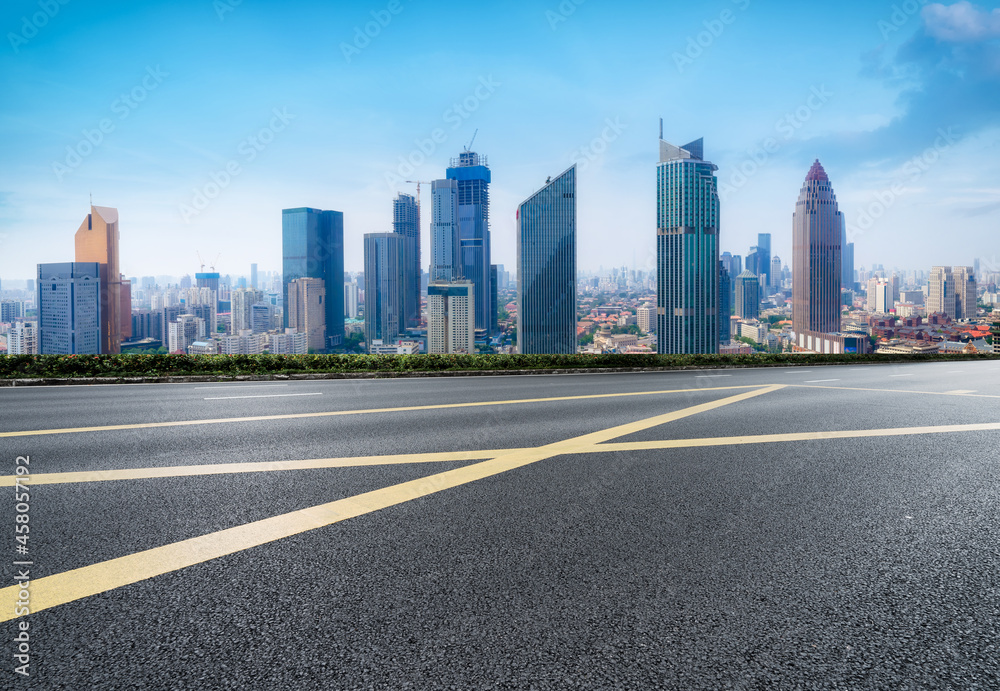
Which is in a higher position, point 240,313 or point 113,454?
point 240,313

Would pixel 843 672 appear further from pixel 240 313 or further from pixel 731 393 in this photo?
pixel 240 313

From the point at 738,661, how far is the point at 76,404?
1064 cm

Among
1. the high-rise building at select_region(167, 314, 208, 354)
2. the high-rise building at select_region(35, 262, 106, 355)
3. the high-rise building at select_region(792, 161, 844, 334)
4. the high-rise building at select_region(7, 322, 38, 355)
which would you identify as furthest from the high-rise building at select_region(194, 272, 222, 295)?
the high-rise building at select_region(792, 161, 844, 334)

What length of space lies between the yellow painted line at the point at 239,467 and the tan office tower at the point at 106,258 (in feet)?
119

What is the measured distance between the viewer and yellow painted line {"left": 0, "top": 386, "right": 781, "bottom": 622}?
2.80m

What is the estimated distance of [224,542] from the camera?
341 centimetres

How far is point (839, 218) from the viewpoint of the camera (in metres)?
188

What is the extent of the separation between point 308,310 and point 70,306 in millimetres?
91924

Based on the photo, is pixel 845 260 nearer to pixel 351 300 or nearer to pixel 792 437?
pixel 351 300

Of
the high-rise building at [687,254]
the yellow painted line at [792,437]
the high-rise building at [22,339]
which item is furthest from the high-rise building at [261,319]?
the yellow painted line at [792,437]

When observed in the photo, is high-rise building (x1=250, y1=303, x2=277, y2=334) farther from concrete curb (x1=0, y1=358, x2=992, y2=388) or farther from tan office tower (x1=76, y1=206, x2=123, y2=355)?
concrete curb (x1=0, y1=358, x2=992, y2=388)

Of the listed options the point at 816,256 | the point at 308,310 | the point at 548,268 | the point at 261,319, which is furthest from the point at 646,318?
the point at 261,319

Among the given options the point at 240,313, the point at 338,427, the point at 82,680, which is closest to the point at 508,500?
the point at 82,680

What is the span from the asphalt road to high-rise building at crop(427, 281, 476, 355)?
385 feet
